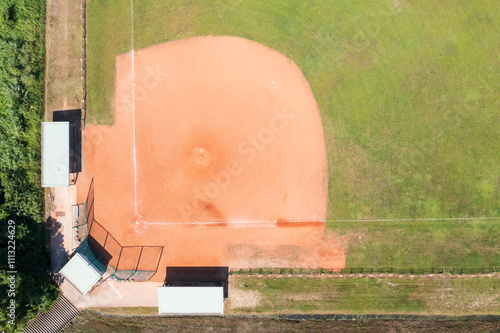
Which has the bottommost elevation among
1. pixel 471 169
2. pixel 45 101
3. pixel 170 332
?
pixel 170 332

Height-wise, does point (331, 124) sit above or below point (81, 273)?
above

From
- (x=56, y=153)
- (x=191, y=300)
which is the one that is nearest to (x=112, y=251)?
(x=191, y=300)

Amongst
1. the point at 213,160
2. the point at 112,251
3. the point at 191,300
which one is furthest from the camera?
the point at 112,251

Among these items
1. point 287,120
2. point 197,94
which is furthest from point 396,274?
point 197,94

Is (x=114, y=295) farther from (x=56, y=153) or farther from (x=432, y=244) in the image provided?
(x=432, y=244)

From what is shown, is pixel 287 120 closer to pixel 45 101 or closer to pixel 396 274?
pixel 396 274

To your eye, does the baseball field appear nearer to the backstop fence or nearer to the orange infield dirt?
the orange infield dirt

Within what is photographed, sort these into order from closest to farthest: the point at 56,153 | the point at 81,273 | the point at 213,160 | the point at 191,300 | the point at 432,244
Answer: the point at 81,273, the point at 191,300, the point at 56,153, the point at 432,244, the point at 213,160
